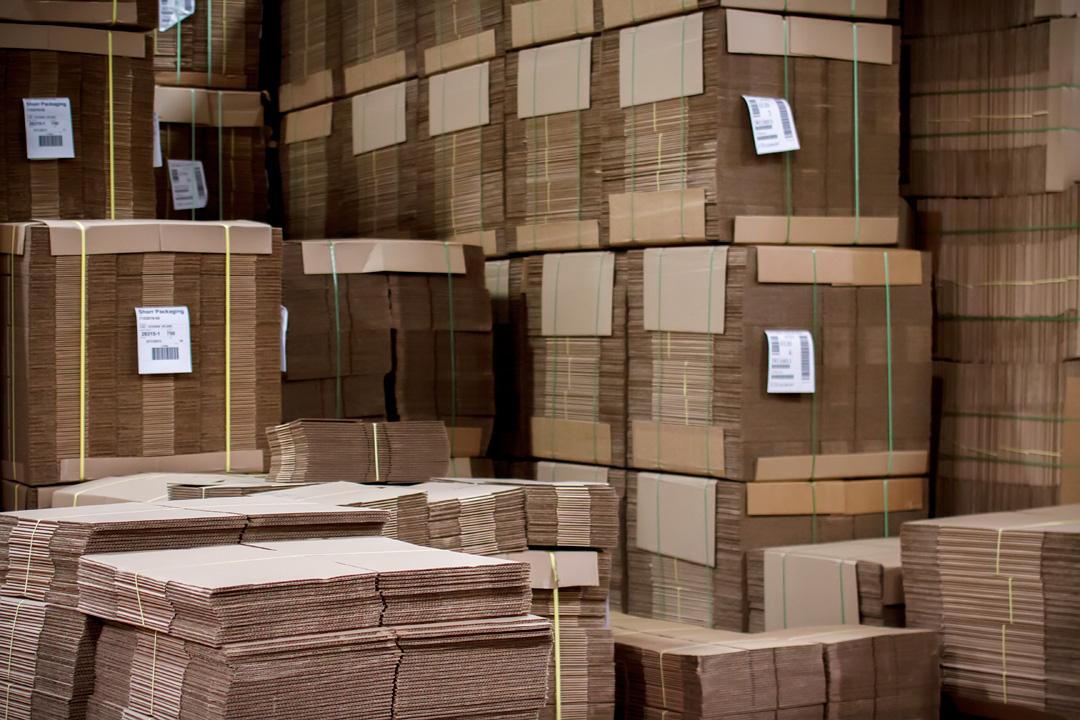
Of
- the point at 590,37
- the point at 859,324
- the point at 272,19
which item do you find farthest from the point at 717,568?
the point at 272,19

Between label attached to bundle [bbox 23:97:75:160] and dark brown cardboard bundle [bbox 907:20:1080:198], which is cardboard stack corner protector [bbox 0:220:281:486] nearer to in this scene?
label attached to bundle [bbox 23:97:75:160]

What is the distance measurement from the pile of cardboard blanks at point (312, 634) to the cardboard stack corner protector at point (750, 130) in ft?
11.0

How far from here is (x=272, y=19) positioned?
34.0 feet

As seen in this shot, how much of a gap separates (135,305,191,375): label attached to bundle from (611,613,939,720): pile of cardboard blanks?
6.82 feet

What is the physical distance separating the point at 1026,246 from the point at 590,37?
7.43ft

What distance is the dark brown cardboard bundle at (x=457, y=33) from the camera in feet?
27.3

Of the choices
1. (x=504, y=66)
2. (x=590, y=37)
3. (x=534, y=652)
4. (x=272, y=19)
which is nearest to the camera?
(x=534, y=652)

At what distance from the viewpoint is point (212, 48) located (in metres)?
9.59

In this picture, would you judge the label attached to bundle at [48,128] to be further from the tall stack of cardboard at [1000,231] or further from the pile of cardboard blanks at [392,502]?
the tall stack of cardboard at [1000,231]

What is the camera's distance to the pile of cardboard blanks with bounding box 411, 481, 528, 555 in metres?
5.36

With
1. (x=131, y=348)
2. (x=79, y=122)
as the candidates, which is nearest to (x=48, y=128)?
(x=79, y=122)

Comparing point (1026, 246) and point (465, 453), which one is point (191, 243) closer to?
point (465, 453)

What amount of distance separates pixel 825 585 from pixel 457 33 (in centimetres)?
375

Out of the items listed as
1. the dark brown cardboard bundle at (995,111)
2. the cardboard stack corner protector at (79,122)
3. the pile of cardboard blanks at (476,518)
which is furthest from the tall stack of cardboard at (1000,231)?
the cardboard stack corner protector at (79,122)
